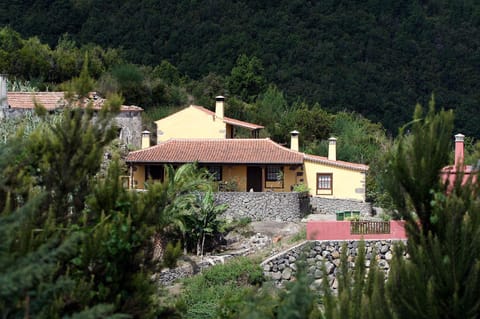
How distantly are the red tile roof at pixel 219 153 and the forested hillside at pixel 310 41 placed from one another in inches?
1279

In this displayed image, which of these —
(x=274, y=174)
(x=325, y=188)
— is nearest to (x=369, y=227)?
(x=325, y=188)

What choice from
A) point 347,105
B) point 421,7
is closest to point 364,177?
point 347,105

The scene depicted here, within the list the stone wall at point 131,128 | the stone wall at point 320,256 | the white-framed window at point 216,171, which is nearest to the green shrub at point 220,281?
the stone wall at point 320,256

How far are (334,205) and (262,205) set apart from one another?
357cm

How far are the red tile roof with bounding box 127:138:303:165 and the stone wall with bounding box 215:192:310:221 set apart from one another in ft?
6.90

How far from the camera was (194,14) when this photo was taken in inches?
3364

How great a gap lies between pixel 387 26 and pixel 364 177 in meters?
48.2

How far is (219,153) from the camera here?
41.4 m

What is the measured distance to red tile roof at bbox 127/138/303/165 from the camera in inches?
1604

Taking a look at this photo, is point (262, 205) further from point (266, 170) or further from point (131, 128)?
point (131, 128)

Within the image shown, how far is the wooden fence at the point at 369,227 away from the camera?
3397 cm

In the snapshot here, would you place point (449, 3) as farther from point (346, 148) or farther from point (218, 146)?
point (218, 146)

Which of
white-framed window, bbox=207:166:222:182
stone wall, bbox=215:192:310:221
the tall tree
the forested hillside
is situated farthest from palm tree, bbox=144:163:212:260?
the forested hillside

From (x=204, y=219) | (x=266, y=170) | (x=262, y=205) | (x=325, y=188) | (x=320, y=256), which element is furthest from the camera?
(x=266, y=170)
